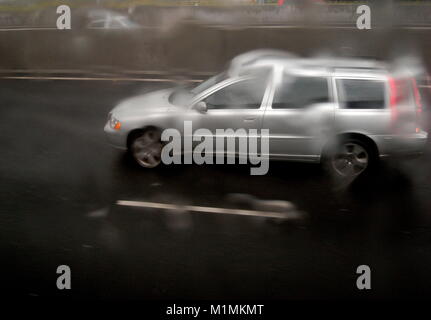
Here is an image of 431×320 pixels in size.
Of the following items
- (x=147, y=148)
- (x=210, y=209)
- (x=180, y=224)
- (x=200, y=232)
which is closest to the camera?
(x=200, y=232)

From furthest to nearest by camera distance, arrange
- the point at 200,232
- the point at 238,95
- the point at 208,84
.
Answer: the point at 208,84 < the point at 238,95 < the point at 200,232

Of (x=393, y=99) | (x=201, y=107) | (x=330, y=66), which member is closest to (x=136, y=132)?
(x=201, y=107)

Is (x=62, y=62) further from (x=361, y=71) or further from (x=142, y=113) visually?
(x=361, y=71)

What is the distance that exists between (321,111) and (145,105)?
2756 millimetres

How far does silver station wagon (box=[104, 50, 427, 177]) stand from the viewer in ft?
23.5

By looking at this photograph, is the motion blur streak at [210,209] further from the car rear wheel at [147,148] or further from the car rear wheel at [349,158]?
the car rear wheel at [349,158]

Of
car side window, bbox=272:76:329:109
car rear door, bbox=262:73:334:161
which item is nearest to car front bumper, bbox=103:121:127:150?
car rear door, bbox=262:73:334:161

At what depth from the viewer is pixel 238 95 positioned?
7.39 meters

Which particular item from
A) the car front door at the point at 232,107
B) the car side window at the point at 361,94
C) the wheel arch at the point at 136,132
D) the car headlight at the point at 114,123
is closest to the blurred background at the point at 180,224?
the wheel arch at the point at 136,132

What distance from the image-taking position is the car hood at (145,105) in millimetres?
7666

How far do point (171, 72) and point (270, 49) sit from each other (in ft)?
9.21

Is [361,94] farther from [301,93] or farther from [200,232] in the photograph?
[200,232]

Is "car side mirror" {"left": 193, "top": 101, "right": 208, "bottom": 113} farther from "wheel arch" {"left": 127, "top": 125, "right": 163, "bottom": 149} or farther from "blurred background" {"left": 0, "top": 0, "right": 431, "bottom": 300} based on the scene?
"blurred background" {"left": 0, "top": 0, "right": 431, "bottom": 300}

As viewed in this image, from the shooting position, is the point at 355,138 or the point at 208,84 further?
the point at 208,84
